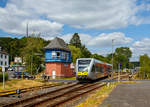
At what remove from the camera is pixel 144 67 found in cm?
4141

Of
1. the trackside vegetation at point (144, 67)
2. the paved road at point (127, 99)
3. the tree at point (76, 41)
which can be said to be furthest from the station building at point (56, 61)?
the tree at point (76, 41)

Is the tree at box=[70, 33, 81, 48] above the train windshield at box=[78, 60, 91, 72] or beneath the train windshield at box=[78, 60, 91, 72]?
above

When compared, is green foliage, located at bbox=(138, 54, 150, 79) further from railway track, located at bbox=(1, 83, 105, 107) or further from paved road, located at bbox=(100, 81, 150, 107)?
railway track, located at bbox=(1, 83, 105, 107)

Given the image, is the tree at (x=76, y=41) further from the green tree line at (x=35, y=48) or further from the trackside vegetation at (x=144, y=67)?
the trackside vegetation at (x=144, y=67)

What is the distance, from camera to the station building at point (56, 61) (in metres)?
46.1

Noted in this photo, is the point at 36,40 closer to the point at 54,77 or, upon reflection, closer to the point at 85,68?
the point at 54,77

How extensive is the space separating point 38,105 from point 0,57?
240 feet

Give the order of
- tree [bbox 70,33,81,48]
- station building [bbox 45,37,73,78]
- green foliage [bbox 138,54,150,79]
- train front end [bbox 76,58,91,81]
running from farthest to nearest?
tree [bbox 70,33,81,48]
station building [bbox 45,37,73,78]
green foliage [bbox 138,54,150,79]
train front end [bbox 76,58,91,81]

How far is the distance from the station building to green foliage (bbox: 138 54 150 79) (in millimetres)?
17367

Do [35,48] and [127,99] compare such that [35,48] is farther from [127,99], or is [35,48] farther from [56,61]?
[127,99]

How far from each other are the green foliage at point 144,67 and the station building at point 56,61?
17367 mm

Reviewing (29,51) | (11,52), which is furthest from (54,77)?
(11,52)

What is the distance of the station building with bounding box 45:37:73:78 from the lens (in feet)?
151

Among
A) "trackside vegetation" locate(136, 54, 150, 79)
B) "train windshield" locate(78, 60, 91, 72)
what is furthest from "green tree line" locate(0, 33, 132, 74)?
"train windshield" locate(78, 60, 91, 72)
